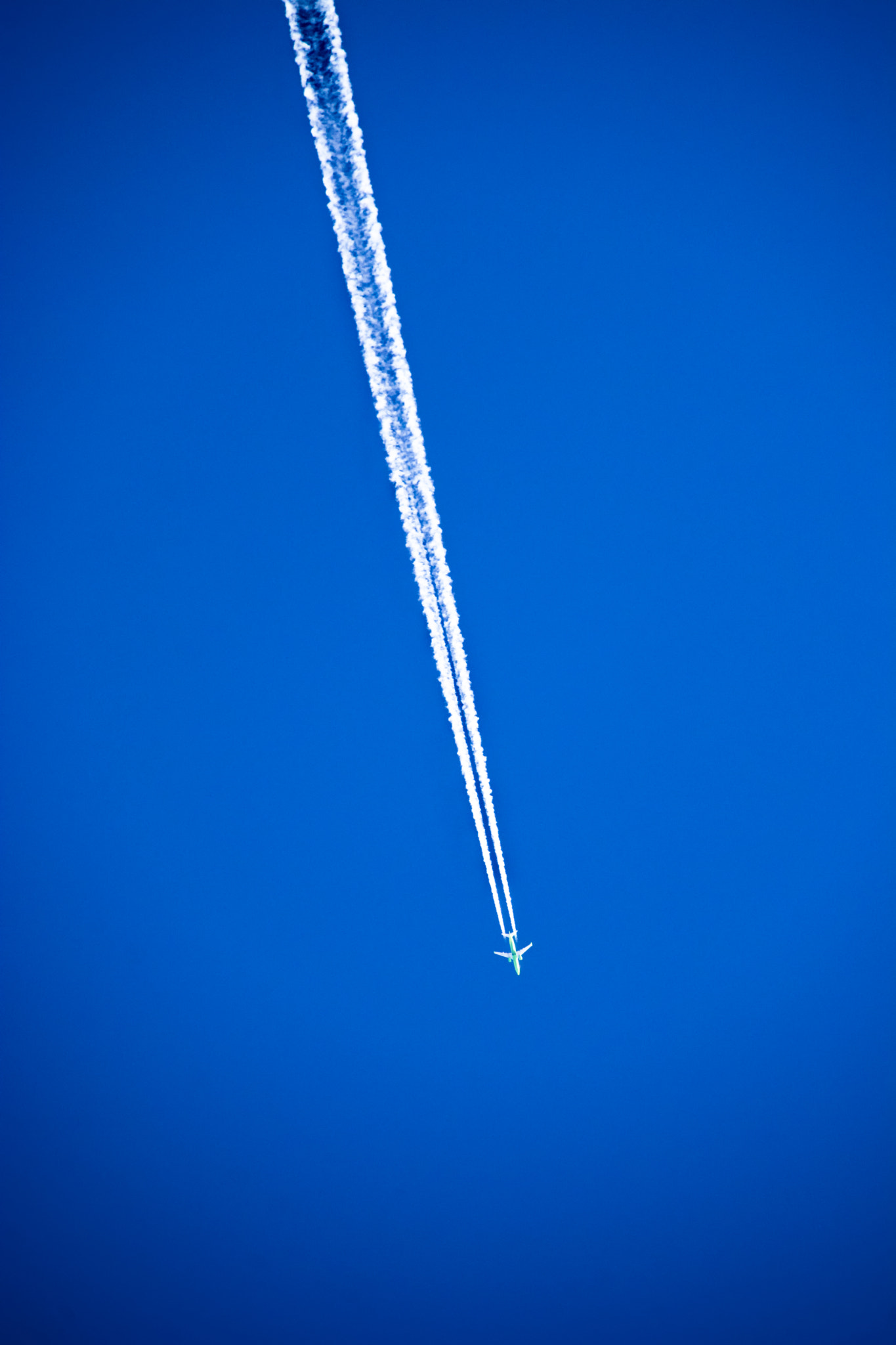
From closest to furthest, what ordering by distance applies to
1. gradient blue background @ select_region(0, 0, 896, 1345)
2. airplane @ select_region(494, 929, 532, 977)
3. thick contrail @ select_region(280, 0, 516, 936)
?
thick contrail @ select_region(280, 0, 516, 936) → gradient blue background @ select_region(0, 0, 896, 1345) → airplane @ select_region(494, 929, 532, 977)

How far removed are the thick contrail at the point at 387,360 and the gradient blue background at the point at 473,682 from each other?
0.09 m

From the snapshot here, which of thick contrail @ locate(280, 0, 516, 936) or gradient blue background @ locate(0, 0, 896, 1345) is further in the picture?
gradient blue background @ locate(0, 0, 896, 1345)

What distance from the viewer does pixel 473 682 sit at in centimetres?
343

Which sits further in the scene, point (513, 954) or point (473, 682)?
point (513, 954)

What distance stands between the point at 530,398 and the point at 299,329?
3.83 ft

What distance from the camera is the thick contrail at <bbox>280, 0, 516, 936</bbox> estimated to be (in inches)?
116

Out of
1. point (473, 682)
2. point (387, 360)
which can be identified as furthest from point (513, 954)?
point (387, 360)

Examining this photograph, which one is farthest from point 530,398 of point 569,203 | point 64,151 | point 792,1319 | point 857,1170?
point 792,1319

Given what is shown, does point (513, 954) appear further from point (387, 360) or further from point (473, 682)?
point (387, 360)

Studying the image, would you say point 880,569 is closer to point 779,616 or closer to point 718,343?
point 779,616

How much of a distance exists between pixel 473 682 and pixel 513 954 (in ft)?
5.13

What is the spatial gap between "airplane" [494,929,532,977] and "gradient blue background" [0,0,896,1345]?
97 mm

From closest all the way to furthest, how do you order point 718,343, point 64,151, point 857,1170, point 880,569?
point 64,151 → point 718,343 → point 880,569 → point 857,1170

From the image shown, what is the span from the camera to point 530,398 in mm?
3275
